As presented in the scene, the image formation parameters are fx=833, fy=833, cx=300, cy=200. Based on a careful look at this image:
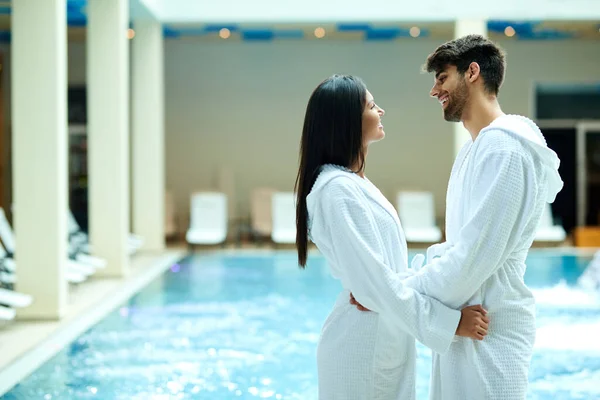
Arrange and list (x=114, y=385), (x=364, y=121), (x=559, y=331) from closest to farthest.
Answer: (x=364, y=121) → (x=114, y=385) → (x=559, y=331)

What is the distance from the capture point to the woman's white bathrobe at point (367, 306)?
251 centimetres

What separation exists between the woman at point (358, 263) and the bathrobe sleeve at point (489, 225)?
96 millimetres

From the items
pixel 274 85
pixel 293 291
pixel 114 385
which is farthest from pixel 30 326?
pixel 274 85

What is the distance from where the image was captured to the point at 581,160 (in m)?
17.4

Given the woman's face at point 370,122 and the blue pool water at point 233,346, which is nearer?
the woman's face at point 370,122

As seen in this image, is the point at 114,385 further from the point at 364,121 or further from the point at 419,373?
the point at 364,121

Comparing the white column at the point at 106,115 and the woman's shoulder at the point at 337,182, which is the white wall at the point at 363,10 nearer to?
the white column at the point at 106,115

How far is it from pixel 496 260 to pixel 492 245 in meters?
0.05

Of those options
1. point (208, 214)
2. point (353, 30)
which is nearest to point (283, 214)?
point (208, 214)

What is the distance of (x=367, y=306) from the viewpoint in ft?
8.43

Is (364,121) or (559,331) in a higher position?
(364,121)

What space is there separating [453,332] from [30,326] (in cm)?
578

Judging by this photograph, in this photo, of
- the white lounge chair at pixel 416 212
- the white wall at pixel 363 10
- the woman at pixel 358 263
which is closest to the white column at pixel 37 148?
the woman at pixel 358 263

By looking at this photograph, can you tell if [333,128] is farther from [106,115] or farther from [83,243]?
[83,243]
